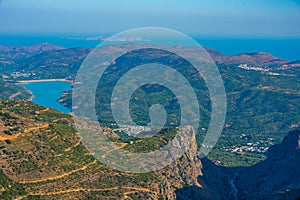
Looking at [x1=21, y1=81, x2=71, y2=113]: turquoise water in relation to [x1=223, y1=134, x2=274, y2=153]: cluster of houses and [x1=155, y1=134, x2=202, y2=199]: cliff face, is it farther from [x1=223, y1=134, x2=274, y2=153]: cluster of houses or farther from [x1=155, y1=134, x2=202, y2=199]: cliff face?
[x1=155, y1=134, x2=202, y2=199]: cliff face

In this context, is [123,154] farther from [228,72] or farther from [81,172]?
[228,72]

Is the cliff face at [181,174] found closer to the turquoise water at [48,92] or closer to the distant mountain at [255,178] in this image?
the distant mountain at [255,178]

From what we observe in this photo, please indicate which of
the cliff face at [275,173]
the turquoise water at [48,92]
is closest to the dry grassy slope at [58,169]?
the cliff face at [275,173]

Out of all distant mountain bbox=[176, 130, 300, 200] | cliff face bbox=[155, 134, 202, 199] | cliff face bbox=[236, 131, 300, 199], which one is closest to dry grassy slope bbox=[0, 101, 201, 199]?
cliff face bbox=[155, 134, 202, 199]

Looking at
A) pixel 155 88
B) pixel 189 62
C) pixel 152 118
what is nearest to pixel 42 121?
pixel 152 118

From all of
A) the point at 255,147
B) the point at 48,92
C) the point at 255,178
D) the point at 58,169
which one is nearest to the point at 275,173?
the point at 255,178

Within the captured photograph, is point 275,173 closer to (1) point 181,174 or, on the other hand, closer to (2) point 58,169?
(1) point 181,174
